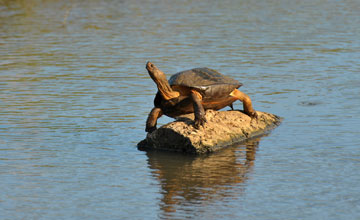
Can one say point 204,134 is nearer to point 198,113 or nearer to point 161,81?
point 198,113

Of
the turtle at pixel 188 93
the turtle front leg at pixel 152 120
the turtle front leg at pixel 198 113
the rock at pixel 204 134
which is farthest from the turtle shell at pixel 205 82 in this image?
the turtle front leg at pixel 152 120

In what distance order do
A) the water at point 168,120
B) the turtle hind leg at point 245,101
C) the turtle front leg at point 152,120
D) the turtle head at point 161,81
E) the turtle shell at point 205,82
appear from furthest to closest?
the turtle hind leg at point 245,101
the turtle front leg at point 152,120
the turtle shell at point 205,82
the turtle head at point 161,81
the water at point 168,120

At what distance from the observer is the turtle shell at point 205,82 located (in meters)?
10.8

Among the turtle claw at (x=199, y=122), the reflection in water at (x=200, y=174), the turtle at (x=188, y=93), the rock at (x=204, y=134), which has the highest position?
the turtle at (x=188, y=93)

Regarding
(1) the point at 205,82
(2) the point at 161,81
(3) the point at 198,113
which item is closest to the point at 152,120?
(2) the point at 161,81

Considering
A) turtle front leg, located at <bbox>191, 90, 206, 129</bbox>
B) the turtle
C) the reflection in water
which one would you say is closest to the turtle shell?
the turtle

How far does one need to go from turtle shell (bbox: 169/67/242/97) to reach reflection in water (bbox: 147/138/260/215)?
2.91 feet

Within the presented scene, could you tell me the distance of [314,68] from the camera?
17203 millimetres

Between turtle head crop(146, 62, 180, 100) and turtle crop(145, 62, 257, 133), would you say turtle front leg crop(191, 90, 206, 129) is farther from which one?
turtle head crop(146, 62, 180, 100)

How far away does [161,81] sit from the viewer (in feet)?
34.9

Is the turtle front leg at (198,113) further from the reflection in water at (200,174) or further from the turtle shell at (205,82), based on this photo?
the reflection in water at (200,174)

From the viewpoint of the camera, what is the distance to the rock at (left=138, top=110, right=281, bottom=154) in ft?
34.0

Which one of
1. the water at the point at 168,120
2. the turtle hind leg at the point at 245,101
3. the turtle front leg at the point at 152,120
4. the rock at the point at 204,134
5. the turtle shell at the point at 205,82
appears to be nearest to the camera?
the water at the point at 168,120

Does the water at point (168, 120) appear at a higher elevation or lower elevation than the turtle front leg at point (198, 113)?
lower
